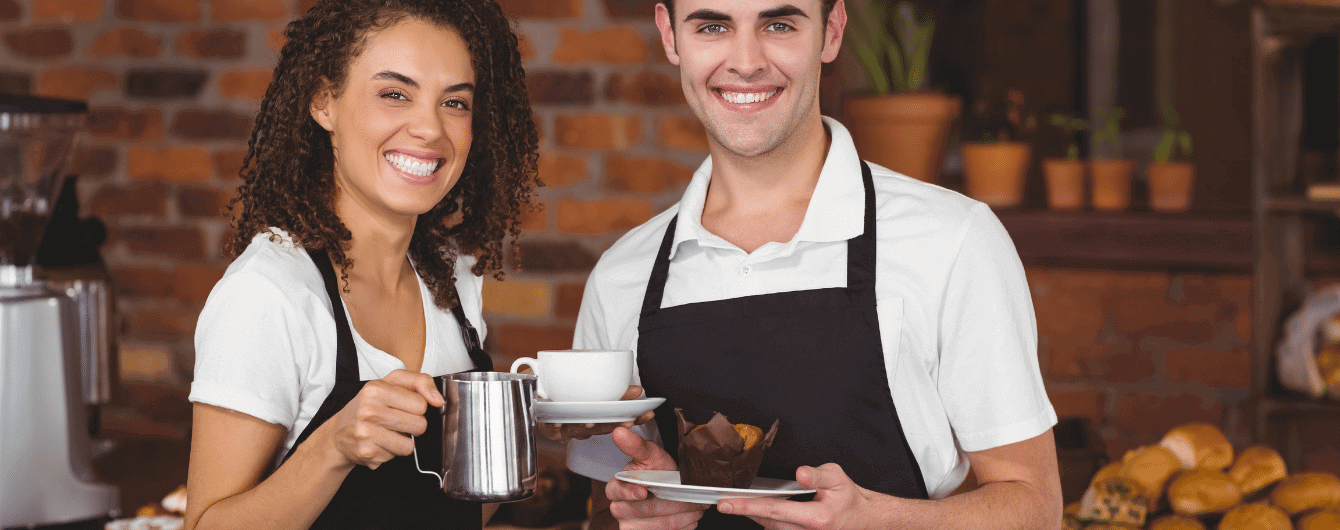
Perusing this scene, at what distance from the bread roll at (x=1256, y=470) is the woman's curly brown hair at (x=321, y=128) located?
3.93ft

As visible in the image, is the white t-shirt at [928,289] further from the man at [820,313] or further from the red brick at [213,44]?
the red brick at [213,44]

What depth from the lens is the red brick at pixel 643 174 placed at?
2.30m

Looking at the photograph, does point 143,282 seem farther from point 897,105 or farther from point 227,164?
point 897,105

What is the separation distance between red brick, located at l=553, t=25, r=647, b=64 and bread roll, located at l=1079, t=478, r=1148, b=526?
121 centimetres

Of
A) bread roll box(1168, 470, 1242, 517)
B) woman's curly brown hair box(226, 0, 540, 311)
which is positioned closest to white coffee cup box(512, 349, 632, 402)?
woman's curly brown hair box(226, 0, 540, 311)

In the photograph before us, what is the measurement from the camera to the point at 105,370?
179cm

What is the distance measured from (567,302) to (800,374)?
108 cm

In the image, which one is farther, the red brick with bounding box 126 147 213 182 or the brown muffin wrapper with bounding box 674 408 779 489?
the red brick with bounding box 126 147 213 182

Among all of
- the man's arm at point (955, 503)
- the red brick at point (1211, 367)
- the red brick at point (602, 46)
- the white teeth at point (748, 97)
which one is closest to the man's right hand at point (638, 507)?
the man's arm at point (955, 503)

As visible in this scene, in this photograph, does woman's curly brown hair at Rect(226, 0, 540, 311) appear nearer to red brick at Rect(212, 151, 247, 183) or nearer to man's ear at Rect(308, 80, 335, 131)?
man's ear at Rect(308, 80, 335, 131)

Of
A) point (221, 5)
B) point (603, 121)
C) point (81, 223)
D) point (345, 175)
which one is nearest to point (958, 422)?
point (345, 175)

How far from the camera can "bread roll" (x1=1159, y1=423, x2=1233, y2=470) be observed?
178cm

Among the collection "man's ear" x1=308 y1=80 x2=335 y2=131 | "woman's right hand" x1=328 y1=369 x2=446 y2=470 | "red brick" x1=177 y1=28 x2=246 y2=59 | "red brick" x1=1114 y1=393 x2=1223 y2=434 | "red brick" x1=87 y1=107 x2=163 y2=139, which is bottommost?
"red brick" x1=1114 y1=393 x2=1223 y2=434

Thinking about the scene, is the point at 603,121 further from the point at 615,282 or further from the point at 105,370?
the point at 105,370
